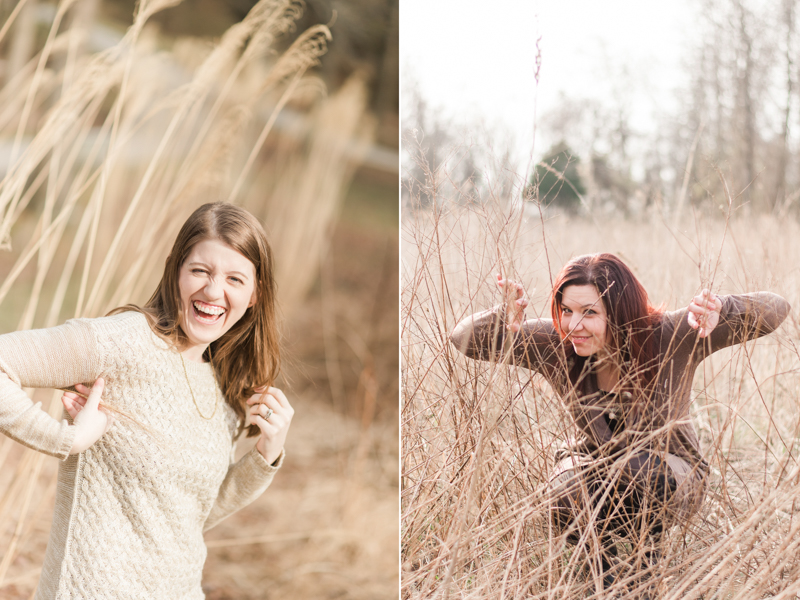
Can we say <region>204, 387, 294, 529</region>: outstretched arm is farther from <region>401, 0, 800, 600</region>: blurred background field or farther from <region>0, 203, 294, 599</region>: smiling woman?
<region>401, 0, 800, 600</region>: blurred background field

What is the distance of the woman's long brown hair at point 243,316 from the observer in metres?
0.89

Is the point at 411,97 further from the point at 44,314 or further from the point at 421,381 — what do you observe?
the point at 44,314

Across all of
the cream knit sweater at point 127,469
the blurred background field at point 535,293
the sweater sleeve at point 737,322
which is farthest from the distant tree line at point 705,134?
the cream knit sweater at point 127,469

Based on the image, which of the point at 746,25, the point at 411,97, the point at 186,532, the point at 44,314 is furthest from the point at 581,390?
the point at 44,314

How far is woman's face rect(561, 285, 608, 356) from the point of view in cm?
107

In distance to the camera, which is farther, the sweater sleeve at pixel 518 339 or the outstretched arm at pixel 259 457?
the sweater sleeve at pixel 518 339

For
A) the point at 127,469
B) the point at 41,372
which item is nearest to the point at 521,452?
the point at 127,469

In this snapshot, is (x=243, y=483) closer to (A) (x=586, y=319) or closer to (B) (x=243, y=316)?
(B) (x=243, y=316)

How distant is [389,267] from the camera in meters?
2.79

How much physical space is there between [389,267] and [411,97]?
3.88ft

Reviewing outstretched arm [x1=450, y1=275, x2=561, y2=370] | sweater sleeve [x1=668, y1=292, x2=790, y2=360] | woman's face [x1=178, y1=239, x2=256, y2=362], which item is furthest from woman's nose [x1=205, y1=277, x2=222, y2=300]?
sweater sleeve [x1=668, y1=292, x2=790, y2=360]

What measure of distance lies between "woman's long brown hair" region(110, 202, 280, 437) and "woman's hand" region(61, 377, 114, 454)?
0.12m

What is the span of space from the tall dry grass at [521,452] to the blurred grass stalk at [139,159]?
0.44 m

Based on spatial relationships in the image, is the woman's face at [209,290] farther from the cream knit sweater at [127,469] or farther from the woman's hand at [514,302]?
the woman's hand at [514,302]
